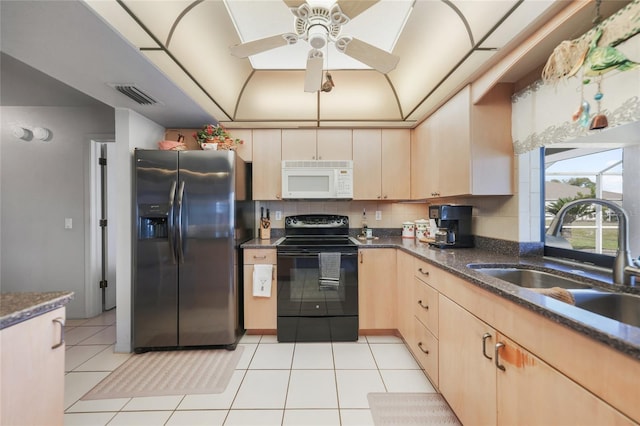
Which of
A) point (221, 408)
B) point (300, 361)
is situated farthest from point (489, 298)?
point (221, 408)

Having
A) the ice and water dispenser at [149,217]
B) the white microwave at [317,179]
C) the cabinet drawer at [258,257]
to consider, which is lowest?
the cabinet drawer at [258,257]

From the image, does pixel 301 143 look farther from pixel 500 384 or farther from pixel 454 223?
pixel 500 384

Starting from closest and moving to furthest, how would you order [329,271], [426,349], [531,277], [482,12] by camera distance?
[482,12] → [531,277] → [426,349] → [329,271]

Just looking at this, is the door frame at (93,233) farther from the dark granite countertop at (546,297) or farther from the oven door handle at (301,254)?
the dark granite countertop at (546,297)

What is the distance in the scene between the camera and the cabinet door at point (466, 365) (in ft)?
3.72

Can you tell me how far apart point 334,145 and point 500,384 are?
2.41 m

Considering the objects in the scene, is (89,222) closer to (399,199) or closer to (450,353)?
(399,199)

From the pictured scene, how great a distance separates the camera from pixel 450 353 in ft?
4.78

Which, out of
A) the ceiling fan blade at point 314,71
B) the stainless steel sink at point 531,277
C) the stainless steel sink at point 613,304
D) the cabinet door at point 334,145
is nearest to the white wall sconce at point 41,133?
the cabinet door at point 334,145

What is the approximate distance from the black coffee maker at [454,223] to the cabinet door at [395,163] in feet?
2.27

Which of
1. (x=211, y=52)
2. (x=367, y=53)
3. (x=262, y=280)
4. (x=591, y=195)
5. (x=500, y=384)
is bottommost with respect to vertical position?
(x=500, y=384)

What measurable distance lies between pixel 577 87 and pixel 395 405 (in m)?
2.16

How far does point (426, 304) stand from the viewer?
1.78m

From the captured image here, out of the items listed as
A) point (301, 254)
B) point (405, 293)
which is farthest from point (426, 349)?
point (301, 254)
